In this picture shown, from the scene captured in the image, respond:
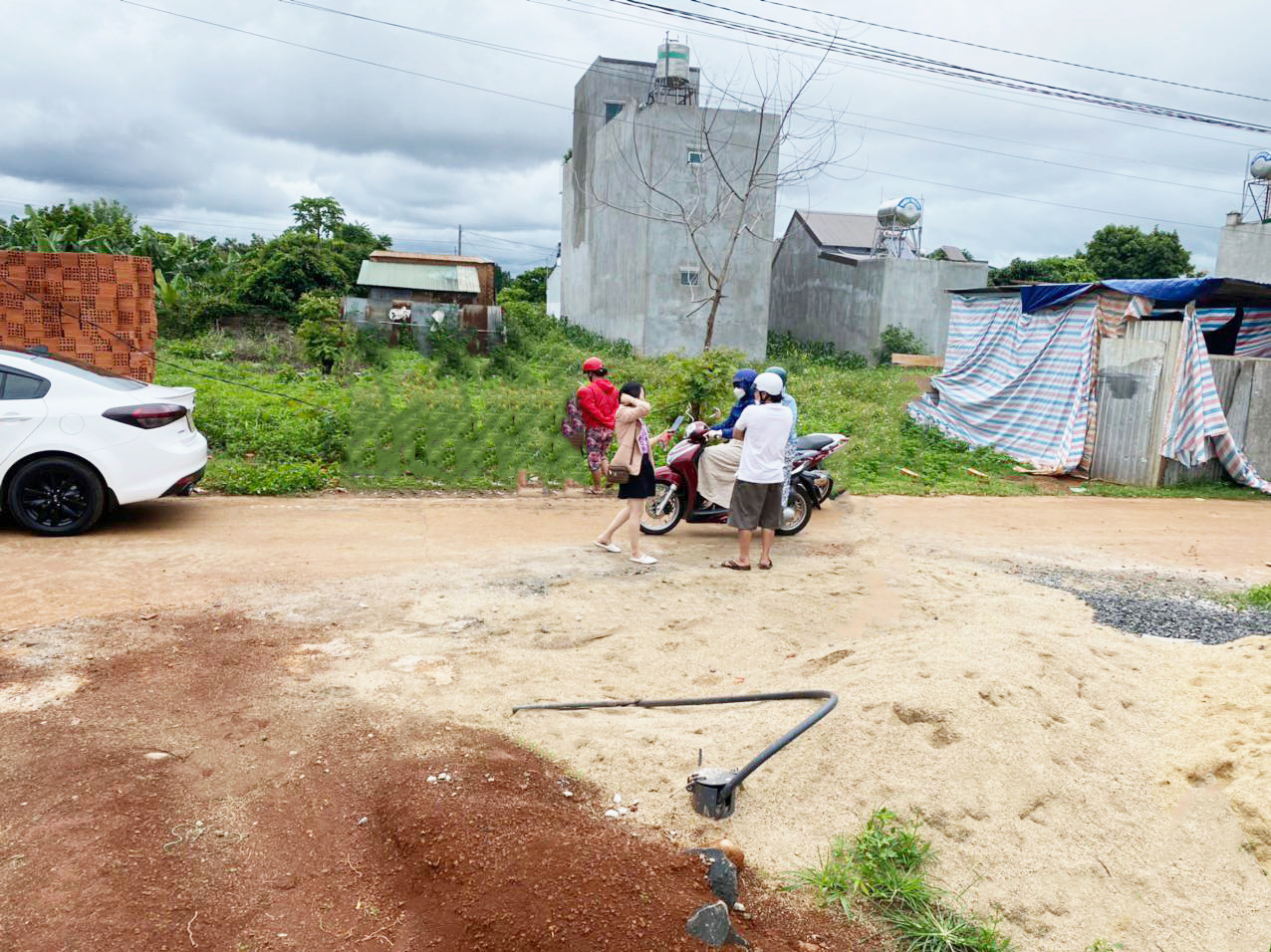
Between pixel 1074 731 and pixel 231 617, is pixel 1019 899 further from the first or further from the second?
pixel 231 617

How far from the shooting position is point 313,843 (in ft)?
11.3

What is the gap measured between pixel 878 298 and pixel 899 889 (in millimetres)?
24306

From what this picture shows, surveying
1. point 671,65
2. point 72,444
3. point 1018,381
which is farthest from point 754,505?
point 671,65

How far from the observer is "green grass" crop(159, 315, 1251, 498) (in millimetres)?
10938

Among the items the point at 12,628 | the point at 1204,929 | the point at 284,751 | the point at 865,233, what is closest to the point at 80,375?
the point at 12,628

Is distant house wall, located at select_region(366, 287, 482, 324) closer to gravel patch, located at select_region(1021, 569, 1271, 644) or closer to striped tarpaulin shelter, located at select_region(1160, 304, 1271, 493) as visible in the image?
striped tarpaulin shelter, located at select_region(1160, 304, 1271, 493)

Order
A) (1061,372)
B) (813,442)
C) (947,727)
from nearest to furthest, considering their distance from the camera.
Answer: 1. (947,727)
2. (813,442)
3. (1061,372)

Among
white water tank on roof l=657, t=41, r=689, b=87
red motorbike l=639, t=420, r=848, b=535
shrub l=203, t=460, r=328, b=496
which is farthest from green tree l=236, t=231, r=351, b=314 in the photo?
red motorbike l=639, t=420, r=848, b=535

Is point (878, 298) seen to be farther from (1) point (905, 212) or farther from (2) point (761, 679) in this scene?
(2) point (761, 679)

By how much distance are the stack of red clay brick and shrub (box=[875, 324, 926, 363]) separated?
18813 mm

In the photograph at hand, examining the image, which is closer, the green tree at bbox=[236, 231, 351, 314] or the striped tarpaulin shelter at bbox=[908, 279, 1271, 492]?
the striped tarpaulin shelter at bbox=[908, 279, 1271, 492]

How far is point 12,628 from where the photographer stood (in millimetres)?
5621

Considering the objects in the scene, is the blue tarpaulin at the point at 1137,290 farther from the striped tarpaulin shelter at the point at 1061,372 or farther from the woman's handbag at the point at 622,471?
the woman's handbag at the point at 622,471

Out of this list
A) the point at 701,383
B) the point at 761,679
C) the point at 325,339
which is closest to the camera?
the point at 761,679
